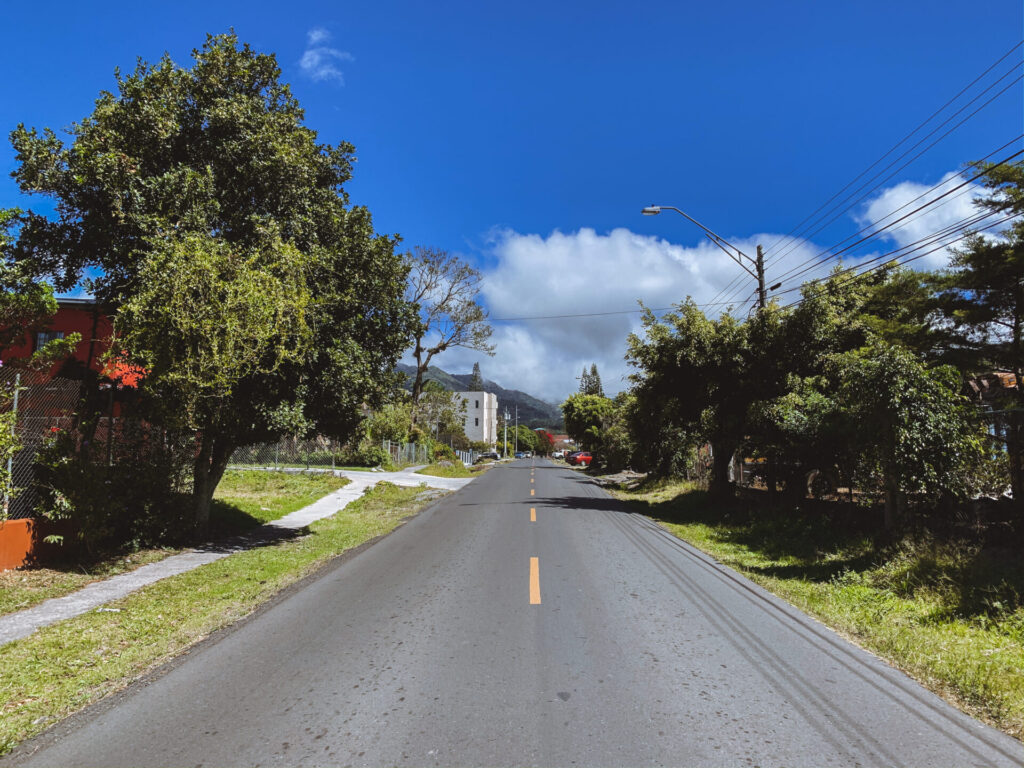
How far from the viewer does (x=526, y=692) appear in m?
4.45

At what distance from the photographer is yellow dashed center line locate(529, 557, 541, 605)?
23.7 ft

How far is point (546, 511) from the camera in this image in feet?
56.5

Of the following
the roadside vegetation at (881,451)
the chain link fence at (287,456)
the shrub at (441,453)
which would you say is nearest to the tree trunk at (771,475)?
the roadside vegetation at (881,451)

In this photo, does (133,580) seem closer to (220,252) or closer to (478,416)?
(220,252)

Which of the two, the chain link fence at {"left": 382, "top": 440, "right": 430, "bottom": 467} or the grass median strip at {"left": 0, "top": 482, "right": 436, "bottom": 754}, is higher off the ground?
the chain link fence at {"left": 382, "top": 440, "right": 430, "bottom": 467}

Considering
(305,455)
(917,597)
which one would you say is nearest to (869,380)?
(917,597)

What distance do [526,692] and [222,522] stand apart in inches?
432

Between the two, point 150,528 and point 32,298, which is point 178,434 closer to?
point 150,528

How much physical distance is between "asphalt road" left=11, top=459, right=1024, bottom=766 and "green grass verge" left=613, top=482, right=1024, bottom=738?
0.35m

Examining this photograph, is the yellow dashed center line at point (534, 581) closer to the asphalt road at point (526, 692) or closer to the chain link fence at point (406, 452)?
the asphalt road at point (526, 692)

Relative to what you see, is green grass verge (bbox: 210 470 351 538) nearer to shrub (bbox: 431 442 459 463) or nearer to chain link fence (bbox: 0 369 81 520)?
chain link fence (bbox: 0 369 81 520)

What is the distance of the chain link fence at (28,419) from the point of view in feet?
25.2

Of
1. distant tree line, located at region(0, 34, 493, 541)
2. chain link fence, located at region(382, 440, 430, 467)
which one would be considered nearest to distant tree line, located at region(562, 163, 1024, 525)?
distant tree line, located at region(0, 34, 493, 541)

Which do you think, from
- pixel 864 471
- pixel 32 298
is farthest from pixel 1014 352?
pixel 32 298
